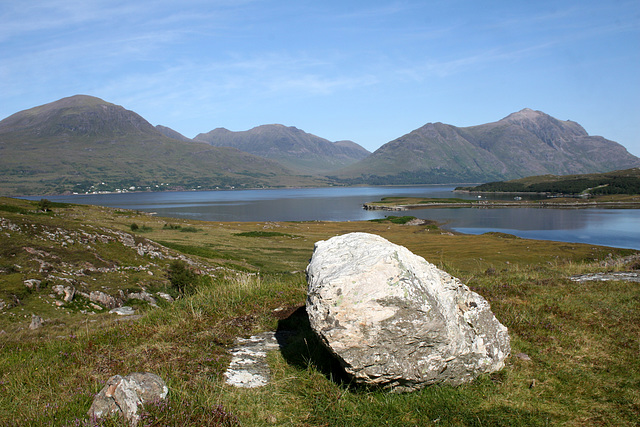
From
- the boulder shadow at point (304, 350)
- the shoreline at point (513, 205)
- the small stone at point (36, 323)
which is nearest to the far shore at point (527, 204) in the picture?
the shoreline at point (513, 205)

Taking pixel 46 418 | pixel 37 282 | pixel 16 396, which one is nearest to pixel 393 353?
pixel 46 418

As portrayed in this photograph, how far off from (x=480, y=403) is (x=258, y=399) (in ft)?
10.8

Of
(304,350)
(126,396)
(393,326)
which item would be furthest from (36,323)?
(393,326)

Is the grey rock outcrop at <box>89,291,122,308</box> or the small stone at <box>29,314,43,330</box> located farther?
the grey rock outcrop at <box>89,291,122,308</box>

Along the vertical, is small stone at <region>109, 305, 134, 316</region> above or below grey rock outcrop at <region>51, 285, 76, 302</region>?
below

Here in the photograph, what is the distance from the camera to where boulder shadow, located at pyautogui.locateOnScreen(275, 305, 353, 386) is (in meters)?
6.56

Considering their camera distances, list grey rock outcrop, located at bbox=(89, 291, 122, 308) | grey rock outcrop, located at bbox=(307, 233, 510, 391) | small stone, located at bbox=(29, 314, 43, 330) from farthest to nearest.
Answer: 1. grey rock outcrop, located at bbox=(89, 291, 122, 308)
2. small stone, located at bbox=(29, 314, 43, 330)
3. grey rock outcrop, located at bbox=(307, 233, 510, 391)

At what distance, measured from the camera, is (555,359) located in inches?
287

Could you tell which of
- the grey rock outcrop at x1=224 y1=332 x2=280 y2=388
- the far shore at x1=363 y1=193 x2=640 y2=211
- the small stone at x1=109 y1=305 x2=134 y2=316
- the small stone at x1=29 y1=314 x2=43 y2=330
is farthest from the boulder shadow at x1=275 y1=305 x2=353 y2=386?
the far shore at x1=363 y1=193 x2=640 y2=211

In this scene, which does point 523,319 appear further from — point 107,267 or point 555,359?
point 107,267

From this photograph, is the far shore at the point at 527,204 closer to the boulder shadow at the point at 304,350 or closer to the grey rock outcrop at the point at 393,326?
the boulder shadow at the point at 304,350

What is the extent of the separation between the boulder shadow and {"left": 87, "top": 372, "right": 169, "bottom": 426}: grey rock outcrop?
242 cm

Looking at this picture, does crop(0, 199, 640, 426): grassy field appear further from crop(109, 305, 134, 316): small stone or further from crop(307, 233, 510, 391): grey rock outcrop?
crop(109, 305, 134, 316): small stone

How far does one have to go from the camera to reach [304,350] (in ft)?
24.2
